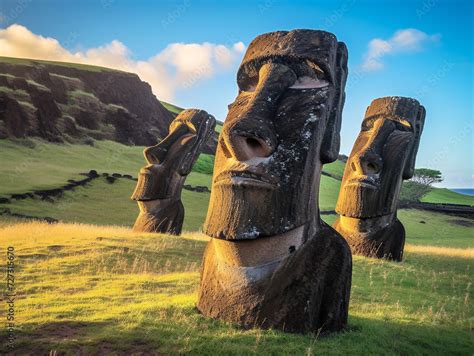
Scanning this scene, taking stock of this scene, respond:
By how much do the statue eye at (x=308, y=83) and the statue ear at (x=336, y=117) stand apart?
0.29 m

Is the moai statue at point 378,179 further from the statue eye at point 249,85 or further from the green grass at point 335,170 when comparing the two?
the green grass at point 335,170

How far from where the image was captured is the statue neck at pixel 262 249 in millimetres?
5122

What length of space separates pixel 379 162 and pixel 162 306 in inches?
313

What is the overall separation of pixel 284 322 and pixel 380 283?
542cm

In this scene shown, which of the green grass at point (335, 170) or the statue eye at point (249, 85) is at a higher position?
the green grass at point (335, 170)

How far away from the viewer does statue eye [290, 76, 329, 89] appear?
224 inches

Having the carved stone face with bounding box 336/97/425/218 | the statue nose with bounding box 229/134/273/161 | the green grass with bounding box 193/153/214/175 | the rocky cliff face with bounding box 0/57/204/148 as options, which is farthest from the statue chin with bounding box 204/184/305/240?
the green grass with bounding box 193/153/214/175

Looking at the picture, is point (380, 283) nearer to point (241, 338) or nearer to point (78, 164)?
point (241, 338)

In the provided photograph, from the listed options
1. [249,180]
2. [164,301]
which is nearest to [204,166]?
[164,301]

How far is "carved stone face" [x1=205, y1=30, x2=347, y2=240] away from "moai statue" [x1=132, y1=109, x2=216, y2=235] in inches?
322

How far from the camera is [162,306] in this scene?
5676 millimetres

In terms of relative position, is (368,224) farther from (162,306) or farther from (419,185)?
(419,185)

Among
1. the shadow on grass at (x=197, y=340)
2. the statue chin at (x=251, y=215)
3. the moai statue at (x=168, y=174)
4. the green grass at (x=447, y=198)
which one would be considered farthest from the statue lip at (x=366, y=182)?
the green grass at (x=447, y=198)

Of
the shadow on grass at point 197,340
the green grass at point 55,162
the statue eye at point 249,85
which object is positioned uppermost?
the statue eye at point 249,85
